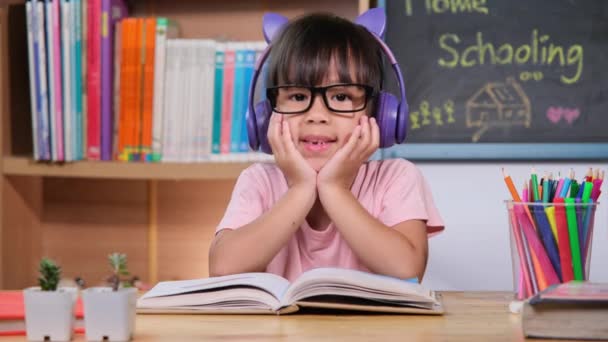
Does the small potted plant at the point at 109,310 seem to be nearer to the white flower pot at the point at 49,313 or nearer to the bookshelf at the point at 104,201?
the white flower pot at the point at 49,313

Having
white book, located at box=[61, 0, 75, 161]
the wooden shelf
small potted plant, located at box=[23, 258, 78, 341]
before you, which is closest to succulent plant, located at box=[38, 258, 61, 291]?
small potted plant, located at box=[23, 258, 78, 341]

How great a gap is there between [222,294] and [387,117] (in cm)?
50

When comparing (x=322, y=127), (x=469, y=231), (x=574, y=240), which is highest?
(x=322, y=127)

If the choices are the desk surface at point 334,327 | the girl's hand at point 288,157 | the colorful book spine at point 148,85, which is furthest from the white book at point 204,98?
the desk surface at point 334,327

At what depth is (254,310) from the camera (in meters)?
0.98

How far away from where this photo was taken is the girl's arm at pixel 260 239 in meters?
1.26

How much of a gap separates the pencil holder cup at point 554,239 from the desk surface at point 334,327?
66 millimetres

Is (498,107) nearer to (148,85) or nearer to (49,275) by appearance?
(148,85)

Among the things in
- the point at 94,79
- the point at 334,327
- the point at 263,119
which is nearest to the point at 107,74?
the point at 94,79

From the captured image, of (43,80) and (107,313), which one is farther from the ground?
(43,80)

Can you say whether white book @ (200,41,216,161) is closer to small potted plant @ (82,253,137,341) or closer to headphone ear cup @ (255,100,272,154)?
headphone ear cup @ (255,100,272,154)

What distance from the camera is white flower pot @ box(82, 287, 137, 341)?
2.56ft

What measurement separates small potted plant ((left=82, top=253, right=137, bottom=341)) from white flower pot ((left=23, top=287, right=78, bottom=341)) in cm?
2

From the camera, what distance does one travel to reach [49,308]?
0.78 metres
